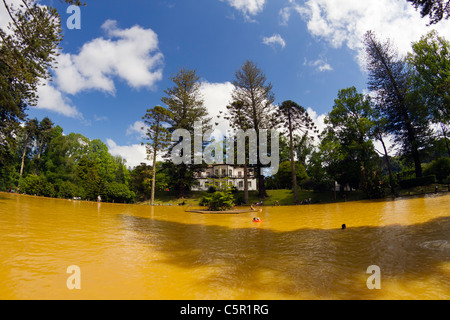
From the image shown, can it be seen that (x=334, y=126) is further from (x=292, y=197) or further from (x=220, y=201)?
(x=220, y=201)

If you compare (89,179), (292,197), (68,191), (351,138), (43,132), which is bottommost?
(292,197)

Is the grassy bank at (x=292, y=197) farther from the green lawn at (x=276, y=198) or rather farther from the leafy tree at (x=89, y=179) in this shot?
the leafy tree at (x=89, y=179)

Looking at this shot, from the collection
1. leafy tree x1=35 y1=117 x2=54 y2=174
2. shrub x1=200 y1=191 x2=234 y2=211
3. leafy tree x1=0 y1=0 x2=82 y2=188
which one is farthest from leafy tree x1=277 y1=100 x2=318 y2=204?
leafy tree x1=35 y1=117 x2=54 y2=174

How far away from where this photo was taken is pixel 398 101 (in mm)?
31438

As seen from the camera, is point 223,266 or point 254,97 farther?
point 254,97

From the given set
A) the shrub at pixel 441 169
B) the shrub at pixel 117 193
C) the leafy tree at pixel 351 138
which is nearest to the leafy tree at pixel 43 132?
the shrub at pixel 117 193

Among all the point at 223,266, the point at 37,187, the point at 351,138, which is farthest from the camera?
the point at 37,187

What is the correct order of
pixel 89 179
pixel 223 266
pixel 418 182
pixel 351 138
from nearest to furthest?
pixel 223 266, pixel 418 182, pixel 351 138, pixel 89 179

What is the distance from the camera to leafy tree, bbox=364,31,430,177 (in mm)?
29531

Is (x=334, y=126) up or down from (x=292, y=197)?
up

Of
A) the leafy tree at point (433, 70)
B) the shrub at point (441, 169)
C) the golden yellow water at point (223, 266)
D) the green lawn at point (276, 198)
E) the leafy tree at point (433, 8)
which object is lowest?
the green lawn at point (276, 198)

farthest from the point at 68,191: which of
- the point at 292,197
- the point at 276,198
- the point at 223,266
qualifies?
the point at 223,266

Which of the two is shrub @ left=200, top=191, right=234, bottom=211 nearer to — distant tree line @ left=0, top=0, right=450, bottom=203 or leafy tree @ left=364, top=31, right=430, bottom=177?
distant tree line @ left=0, top=0, right=450, bottom=203

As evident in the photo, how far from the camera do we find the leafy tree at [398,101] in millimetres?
29531
